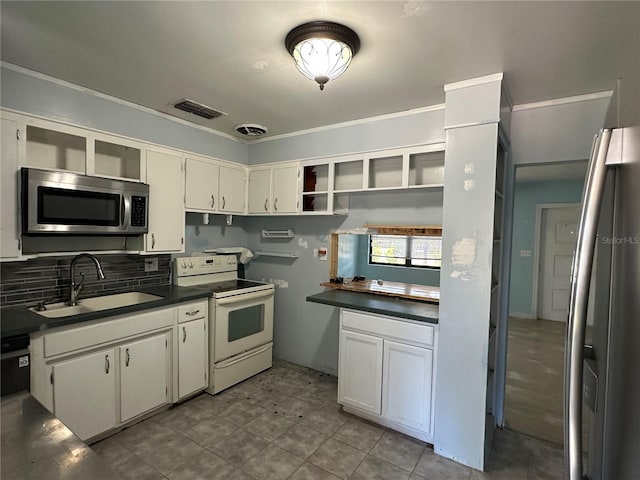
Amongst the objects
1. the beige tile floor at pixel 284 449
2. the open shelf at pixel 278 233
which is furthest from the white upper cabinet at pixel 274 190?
the beige tile floor at pixel 284 449

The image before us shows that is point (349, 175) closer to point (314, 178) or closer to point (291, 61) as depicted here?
point (314, 178)

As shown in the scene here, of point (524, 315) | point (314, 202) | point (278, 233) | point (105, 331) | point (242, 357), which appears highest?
point (314, 202)

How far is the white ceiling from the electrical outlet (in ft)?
4.42

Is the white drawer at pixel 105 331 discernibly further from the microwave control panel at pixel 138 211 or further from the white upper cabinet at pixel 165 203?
the microwave control panel at pixel 138 211

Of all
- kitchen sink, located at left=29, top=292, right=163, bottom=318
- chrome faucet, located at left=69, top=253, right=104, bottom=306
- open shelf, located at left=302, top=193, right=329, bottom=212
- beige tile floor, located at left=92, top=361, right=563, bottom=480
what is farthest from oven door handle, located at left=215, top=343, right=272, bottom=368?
open shelf, located at left=302, top=193, right=329, bottom=212

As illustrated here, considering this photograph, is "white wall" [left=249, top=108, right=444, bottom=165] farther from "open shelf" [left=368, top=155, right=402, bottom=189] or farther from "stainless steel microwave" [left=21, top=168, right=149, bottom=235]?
"stainless steel microwave" [left=21, top=168, right=149, bottom=235]

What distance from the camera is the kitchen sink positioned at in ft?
7.52

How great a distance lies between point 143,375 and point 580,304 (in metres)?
2.65

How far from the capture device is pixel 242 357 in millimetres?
3096

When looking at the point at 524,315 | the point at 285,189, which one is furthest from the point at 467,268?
the point at 524,315

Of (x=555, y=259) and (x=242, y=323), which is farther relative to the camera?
(x=555, y=259)

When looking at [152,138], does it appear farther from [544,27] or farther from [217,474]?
[544,27]

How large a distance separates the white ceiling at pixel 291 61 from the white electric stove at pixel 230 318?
1589 mm

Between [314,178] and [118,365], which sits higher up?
[314,178]
